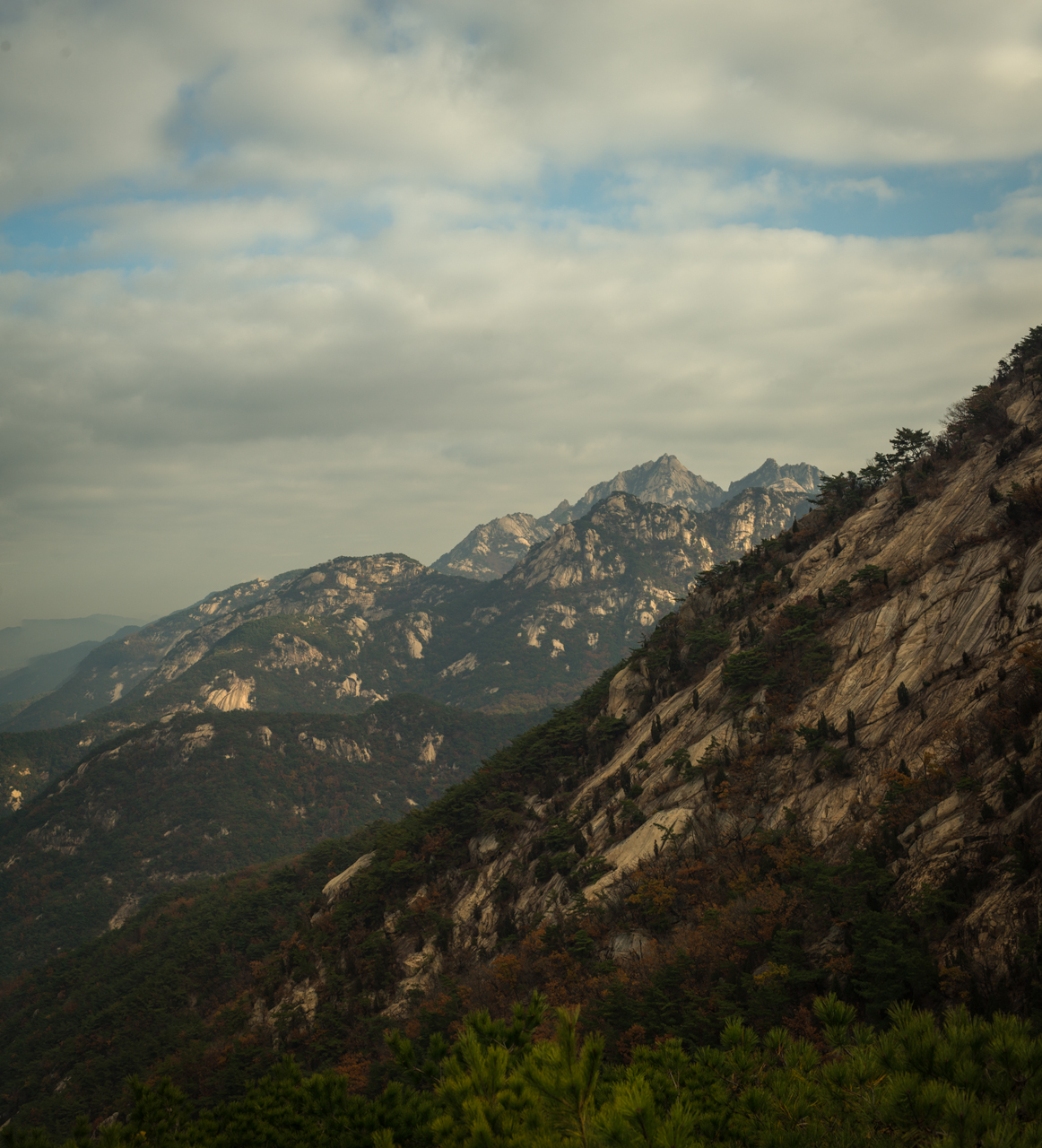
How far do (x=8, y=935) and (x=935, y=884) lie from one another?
646 ft

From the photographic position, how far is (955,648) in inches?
1345

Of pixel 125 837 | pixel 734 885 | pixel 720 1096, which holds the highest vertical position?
pixel 720 1096

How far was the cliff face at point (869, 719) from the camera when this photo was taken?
24.7 m

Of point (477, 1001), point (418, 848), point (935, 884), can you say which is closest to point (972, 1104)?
point (935, 884)

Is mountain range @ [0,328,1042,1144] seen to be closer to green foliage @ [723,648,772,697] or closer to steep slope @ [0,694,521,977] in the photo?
Answer: green foliage @ [723,648,772,697]

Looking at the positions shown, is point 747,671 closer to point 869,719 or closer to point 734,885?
point 869,719

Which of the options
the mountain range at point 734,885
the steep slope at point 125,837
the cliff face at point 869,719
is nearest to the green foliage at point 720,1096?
the mountain range at point 734,885

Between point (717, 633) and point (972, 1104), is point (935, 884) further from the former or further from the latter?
point (717, 633)

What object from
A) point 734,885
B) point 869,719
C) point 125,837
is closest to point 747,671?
point 869,719

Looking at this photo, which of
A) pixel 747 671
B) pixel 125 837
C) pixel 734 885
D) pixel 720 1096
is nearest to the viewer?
pixel 720 1096

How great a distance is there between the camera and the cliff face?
24.7 meters

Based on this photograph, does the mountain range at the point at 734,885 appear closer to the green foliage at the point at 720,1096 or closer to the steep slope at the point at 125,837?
the green foliage at the point at 720,1096

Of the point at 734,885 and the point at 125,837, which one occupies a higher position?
the point at 734,885

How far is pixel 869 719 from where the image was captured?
3666cm
